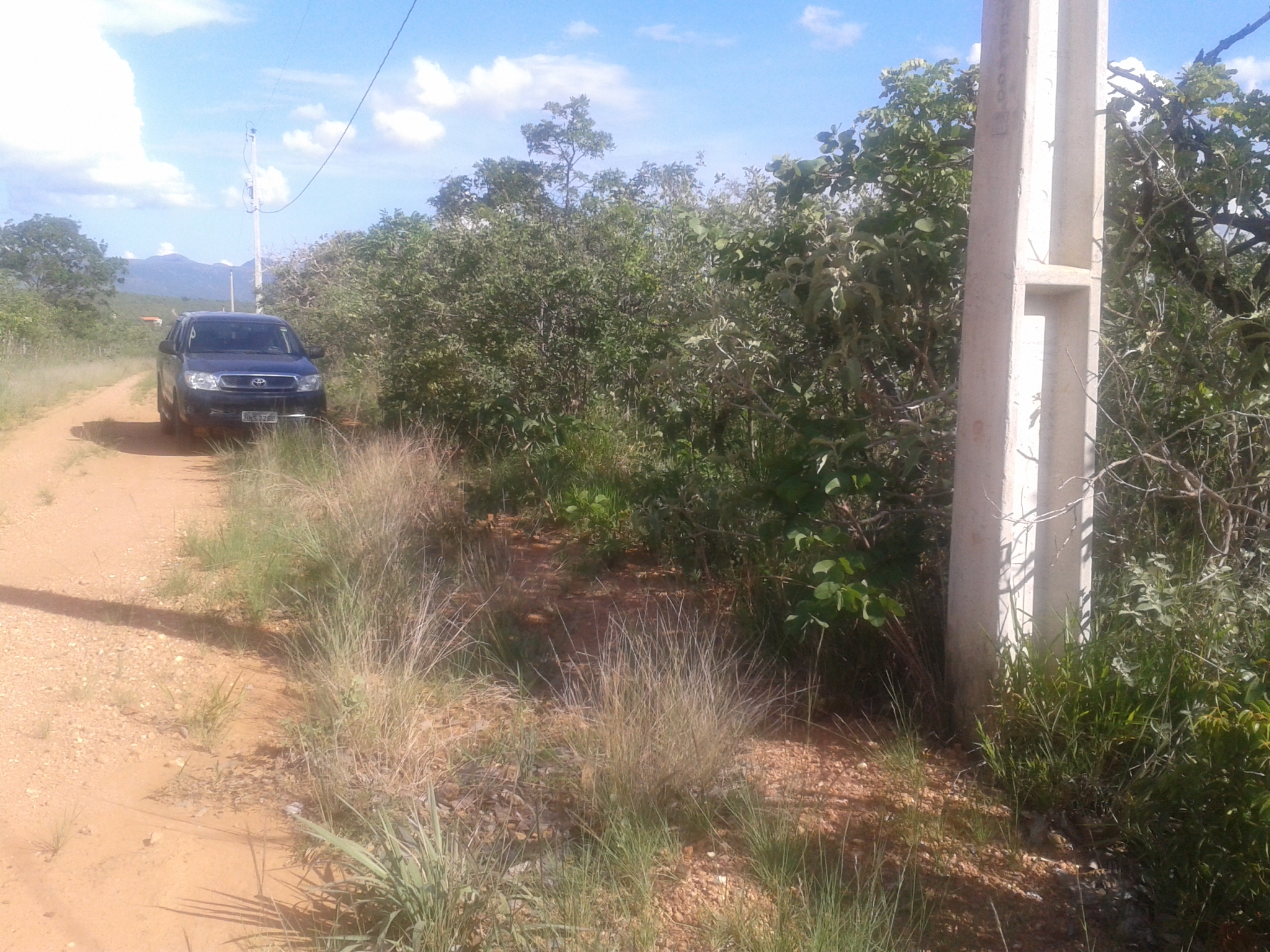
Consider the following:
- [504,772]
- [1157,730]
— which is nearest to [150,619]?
[504,772]

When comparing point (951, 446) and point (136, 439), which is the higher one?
point (951, 446)

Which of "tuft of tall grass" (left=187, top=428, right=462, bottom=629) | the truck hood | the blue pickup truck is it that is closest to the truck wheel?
Result: the blue pickup truck

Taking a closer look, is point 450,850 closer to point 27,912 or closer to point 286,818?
point 286,818

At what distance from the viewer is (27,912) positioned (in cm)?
328

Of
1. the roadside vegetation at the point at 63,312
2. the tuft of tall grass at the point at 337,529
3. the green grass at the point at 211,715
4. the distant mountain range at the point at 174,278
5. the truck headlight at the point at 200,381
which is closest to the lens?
the green grass at the point at 211,715

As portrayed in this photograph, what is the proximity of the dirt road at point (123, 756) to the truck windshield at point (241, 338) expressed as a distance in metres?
5.35

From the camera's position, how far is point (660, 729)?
391 centimetres

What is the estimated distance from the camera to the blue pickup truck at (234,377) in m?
12.2

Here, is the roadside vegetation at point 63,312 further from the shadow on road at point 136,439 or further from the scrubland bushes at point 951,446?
the scrubland bushes at point 951,446

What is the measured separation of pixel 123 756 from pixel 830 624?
3.15 m

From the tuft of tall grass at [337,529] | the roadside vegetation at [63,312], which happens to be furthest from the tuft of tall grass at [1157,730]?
the roadside vegetation at [63,312]

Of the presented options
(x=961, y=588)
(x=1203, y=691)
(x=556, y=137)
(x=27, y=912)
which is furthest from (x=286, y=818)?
(x=556, y=137)

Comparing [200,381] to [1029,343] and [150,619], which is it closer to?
[150,619]

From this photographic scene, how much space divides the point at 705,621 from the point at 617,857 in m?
2.20
